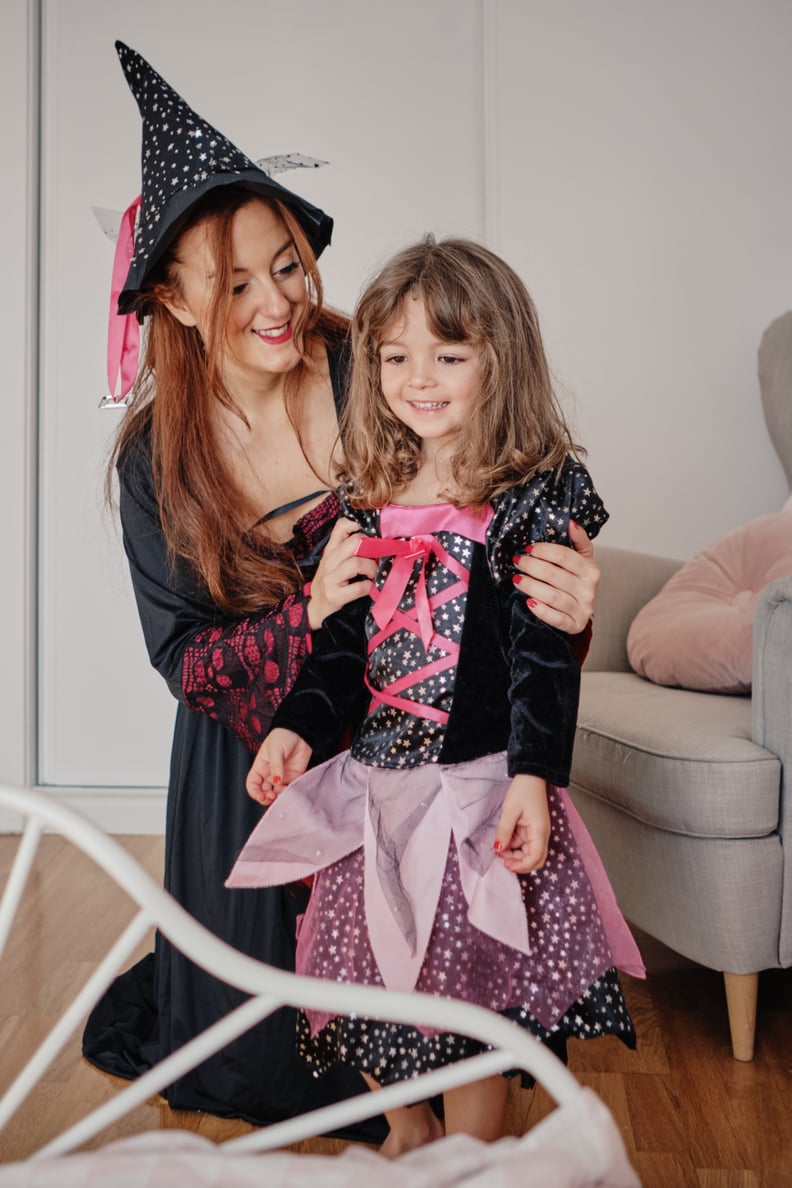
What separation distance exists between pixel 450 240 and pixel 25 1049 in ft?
4.39

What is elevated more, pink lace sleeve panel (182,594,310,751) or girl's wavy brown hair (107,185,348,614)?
girl's wavy brown hair (107,185,348,614)

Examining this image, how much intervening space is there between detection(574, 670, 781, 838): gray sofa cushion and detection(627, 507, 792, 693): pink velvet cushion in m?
0.07

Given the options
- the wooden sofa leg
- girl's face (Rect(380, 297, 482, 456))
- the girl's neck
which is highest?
girl's face (Rect(380, 297, 482, 456))

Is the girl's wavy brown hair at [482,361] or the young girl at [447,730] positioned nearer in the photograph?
the young girl at [447,730]

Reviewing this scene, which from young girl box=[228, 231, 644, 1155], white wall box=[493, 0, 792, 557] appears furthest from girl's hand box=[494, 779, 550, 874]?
white wall box=[493, 0, 792, 557]

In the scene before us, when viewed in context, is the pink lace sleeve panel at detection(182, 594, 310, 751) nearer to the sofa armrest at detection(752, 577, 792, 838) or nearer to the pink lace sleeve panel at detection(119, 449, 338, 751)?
the pink lace sleeve panel at detection(119, 449, 338, 751)

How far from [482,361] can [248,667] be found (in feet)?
1.60

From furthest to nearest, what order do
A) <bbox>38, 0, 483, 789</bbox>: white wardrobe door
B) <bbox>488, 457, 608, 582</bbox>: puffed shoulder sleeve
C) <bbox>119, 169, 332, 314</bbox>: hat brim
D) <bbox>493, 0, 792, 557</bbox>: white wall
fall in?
<bbox>38, 0, 483, 789</bbox>: white wardrobe door < <bbox>493, 0, 792, 557</bbox>: white wall < <bbox>119, 169, 332, 314</bbox>: hat brim < <bbox>488, 457, 608, 582</bbox>: puffed shoulder sleeve

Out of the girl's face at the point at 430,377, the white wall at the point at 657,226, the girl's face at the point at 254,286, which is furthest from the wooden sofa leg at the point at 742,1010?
the white wall at the point at 657,226

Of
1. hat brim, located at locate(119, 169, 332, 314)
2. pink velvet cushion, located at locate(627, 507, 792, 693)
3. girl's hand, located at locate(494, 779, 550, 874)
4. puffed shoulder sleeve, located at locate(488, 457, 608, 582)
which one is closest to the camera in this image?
girl's hand, located at locate(494, 779, 550, 874)

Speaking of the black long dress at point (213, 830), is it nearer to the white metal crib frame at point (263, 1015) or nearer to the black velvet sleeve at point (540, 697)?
the black velvet sleeve at point (540, 697)

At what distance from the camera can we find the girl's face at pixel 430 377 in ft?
4.31

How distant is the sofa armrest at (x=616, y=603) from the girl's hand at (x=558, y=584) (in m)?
1.13

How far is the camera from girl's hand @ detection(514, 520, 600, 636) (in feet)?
4.14
